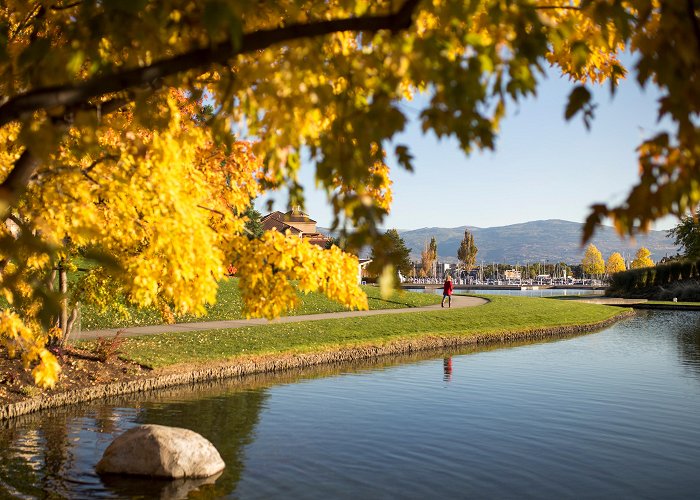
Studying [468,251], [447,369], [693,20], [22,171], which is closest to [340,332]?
[447,369]

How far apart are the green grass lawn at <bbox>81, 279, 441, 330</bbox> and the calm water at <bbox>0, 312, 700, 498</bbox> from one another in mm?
2615

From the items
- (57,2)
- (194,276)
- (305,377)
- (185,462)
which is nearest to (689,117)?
(194,276)

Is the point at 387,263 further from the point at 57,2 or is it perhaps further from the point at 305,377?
the point at 305,377

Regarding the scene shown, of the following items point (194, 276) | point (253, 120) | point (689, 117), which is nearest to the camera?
point (689, 117)

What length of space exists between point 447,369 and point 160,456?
39.8 feet

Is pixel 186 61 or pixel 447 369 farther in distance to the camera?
pixel 447 369

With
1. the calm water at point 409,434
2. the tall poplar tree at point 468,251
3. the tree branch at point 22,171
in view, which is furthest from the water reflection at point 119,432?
the tall poplar tree at point 468,251

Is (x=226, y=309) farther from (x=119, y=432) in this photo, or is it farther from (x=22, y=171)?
(x=22, y=171)

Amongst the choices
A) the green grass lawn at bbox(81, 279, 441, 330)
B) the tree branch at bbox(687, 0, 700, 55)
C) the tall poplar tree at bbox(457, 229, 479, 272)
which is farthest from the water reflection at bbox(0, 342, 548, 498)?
the tall poplar tree at bbox(457, 229, 479, 272)

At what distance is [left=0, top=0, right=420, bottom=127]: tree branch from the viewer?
437 cm

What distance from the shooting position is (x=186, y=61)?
4.55m

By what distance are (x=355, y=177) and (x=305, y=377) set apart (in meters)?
15.7

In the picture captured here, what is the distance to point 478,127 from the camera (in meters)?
4.21

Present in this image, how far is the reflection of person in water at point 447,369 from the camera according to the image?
64.8 feet
